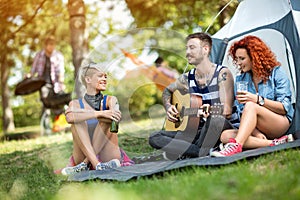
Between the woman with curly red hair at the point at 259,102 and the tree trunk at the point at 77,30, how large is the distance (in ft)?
13.3

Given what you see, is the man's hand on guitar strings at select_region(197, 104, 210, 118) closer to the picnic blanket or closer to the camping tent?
the picnic blanket

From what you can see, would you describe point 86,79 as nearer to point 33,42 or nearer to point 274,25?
point 274,25

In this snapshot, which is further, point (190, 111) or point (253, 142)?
point (190, 111)

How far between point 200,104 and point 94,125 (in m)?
0.75

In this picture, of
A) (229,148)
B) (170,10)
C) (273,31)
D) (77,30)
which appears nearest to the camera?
(229,148)

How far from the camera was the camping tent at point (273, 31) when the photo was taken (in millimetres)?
3779

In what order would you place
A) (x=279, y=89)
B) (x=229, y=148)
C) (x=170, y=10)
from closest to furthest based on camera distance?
(x=229, y=148), (x=279, y=89), (x=170, y=10)

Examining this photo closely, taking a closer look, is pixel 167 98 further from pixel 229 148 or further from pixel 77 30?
pixel 77 30

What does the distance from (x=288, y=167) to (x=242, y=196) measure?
573 millimetres

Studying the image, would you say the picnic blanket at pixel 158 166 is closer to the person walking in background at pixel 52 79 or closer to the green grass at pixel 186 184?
the green grass at pixel 186 184

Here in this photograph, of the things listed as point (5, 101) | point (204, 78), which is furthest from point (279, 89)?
point (5, 101)

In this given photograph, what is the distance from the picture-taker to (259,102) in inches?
131

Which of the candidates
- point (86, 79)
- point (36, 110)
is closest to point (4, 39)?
point (86, 79)

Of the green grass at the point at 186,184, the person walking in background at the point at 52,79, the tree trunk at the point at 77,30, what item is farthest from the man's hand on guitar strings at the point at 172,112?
the person walking in background at the point at 52,79
